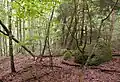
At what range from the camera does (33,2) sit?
8.52 meters

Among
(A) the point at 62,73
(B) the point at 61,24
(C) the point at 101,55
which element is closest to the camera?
(A) the point at 62,73

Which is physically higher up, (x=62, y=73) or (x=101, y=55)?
(x=101, y=55)

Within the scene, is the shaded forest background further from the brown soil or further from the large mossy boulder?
the brown soil

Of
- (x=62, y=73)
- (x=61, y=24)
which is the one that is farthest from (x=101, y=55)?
(x=61, y=24)

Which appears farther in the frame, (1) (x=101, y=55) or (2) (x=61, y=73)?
(1) (x=101, y=55)

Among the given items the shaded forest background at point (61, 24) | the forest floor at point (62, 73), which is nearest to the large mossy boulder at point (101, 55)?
the shaded forest background at point (61, 24)

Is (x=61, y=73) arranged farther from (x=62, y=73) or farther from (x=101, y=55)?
(x=101, y=55)

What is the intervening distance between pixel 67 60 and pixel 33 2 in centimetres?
542

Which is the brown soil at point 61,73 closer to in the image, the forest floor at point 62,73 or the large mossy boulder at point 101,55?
the forest floor at point 62,73

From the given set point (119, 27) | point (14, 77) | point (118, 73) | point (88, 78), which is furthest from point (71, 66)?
point (119, 27)

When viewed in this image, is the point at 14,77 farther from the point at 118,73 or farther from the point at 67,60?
the point at 118,73

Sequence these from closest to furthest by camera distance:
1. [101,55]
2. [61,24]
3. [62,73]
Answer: [62,73]
[101,55]
[61,24]

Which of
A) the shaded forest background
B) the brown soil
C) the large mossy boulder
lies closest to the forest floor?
the brown soil

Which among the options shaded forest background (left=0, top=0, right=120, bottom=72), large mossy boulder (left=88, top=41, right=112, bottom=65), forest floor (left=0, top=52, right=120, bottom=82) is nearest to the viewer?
shaded forest background (left=0, top=0, right=120, bottom=72)
